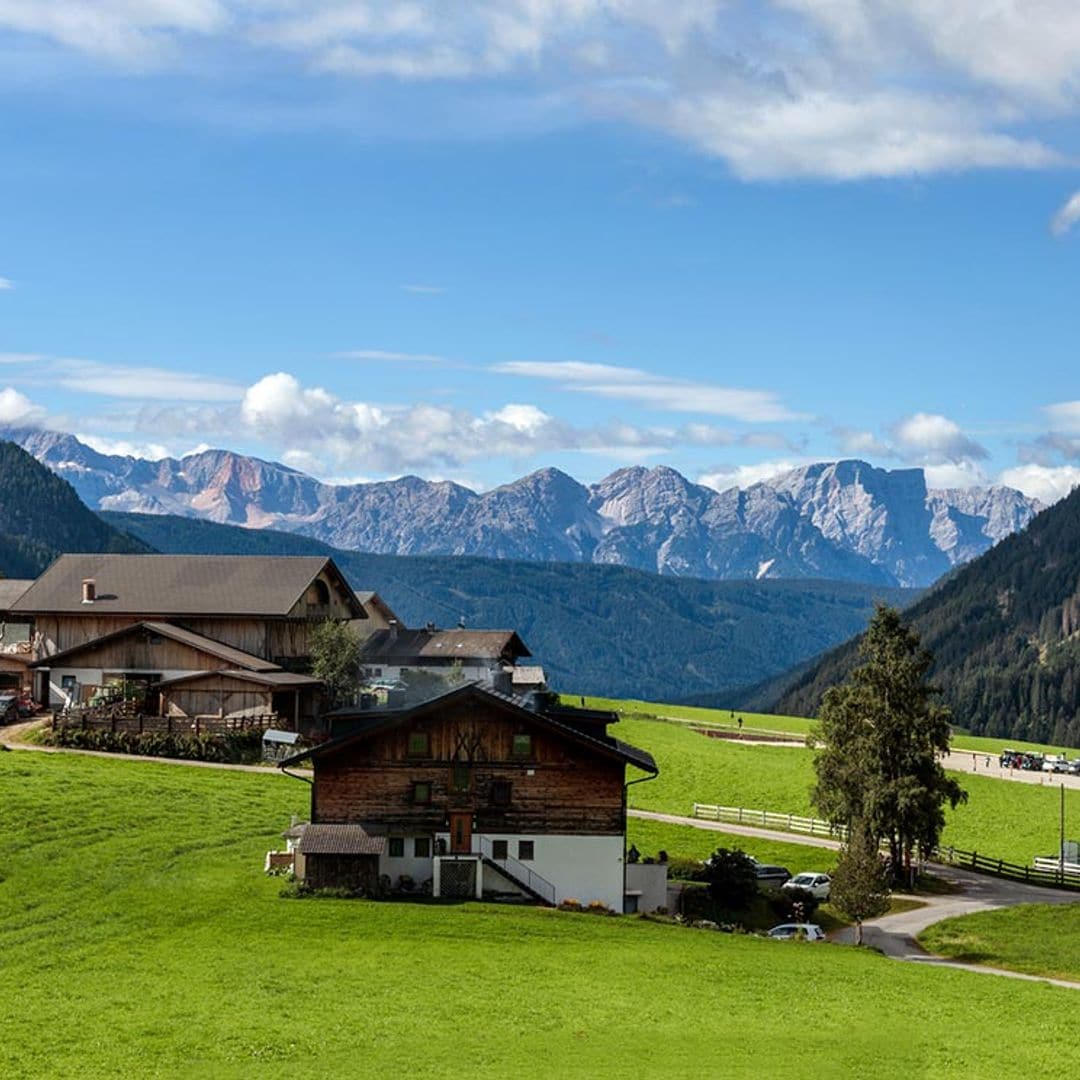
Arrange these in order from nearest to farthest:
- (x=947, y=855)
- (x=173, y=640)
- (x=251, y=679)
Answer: (x=947, y=855) < (x=251, y=679) < (x=173, y=640)

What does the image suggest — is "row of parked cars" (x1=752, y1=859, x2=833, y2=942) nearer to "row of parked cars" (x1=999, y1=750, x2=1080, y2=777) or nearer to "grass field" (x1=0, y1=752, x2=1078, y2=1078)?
"grass field" (x1=0, y1=752, x2=1078, y2=1078)

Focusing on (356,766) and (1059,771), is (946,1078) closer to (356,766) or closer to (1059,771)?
(356,766)

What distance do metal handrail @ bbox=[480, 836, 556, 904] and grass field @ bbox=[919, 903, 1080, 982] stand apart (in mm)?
15442

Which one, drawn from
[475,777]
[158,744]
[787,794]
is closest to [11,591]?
[158,744]

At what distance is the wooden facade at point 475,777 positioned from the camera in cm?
6016

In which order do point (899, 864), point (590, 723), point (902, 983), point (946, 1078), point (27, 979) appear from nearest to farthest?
point (946, 1078), point (27, 979), point (902, 983), point (590, 723), point (899, 864)

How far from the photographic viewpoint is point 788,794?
103000 mm

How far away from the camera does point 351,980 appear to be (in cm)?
4241

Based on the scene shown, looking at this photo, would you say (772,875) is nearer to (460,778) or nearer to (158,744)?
(460,778)

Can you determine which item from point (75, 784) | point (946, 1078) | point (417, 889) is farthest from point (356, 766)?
point (946, 1078)

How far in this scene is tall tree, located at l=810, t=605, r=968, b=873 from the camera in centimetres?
7481

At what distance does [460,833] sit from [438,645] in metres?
85.6

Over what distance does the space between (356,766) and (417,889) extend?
18.5 ft

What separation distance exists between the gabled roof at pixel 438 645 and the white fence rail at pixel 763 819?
50.9 metres
